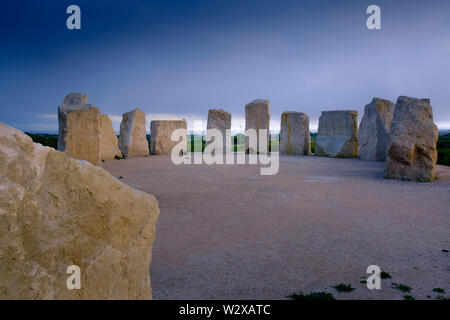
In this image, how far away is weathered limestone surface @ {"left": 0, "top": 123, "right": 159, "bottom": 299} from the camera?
1395 millimetres

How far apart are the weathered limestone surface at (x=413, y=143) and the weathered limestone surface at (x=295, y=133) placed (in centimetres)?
733

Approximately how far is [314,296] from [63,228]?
1853mm

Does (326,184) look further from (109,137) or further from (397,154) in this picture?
(109,137)

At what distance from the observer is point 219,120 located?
16.8m

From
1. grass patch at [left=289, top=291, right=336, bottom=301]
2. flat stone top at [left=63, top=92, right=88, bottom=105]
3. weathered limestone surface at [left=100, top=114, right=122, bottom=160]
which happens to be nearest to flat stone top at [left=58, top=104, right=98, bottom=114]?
flat stone top at [left=63, top=92, right=88, bottom=105]

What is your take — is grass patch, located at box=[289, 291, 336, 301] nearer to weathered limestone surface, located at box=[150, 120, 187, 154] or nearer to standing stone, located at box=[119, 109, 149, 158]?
standing stone, located at box=[119, 109, 149, 158]

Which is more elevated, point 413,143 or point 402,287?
point 413,143

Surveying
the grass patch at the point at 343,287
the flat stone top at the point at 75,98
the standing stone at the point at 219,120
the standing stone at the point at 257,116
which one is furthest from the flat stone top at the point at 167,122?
→ the grass patch at the point at 343,287

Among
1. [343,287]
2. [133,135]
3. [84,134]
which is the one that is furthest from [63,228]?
[133,135]

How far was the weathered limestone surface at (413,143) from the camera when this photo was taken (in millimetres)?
7582

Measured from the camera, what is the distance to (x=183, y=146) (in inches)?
643

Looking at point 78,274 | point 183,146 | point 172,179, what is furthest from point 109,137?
point 78,274

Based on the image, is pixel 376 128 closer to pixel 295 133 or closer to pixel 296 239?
pixel 295 133

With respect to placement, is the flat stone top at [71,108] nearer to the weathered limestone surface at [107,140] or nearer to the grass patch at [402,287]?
the weathered limestone surface at [107,140]
